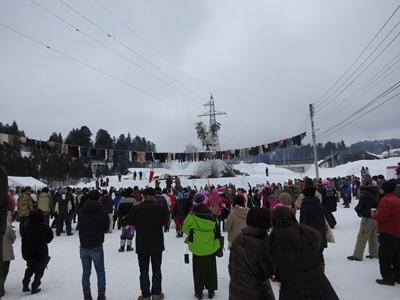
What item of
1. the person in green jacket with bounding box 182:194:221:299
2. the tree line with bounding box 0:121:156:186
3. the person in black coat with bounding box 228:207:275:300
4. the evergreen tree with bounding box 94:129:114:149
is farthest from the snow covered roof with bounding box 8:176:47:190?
the evergreen tree with bounding box 94:129:114:149

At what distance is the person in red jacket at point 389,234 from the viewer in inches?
200

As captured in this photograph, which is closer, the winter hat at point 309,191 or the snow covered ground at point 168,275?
the snow covered ground at point 168,275

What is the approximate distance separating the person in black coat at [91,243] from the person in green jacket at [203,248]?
1.52m

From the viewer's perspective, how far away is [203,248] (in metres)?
4.95

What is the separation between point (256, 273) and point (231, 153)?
1094 inches

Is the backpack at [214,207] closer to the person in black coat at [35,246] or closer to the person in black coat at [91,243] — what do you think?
the person in black coat at [91,243]

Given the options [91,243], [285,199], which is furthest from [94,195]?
[285,199]

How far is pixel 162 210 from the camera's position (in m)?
5.13

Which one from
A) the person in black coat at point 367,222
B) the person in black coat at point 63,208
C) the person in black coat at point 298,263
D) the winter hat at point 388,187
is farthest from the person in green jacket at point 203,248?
the person in black coat at point 63,208

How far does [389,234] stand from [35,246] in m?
6.39

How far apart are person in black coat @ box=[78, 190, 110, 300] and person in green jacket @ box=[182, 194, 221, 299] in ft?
4.98

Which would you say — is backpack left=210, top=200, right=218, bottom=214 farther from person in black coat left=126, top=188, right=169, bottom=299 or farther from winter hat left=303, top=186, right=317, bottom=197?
person in black coat left=126, top=188, right=169, bottom=299

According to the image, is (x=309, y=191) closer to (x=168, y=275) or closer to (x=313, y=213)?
(x=313, y=213)

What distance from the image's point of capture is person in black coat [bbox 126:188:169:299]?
15.9 feet
